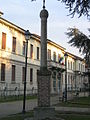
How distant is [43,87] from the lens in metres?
16.8

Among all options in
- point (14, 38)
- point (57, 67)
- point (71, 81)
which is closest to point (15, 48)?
point (14, 38)

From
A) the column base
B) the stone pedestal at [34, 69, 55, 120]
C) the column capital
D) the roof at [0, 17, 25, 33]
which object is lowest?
the column base

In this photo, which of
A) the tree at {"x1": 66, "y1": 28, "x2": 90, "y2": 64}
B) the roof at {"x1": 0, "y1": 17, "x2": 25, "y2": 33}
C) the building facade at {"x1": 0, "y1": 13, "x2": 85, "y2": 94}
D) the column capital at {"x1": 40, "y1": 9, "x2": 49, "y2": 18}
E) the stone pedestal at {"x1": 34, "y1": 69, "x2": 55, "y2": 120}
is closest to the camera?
the stone pedestal at {"x1": 34, "y1": 69, "x2": 55, "y2": 120}

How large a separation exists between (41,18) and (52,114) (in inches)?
196

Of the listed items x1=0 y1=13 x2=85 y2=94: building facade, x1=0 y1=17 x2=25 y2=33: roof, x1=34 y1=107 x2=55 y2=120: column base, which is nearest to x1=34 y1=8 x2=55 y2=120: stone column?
x1=34 y1=107 x2=55 y2=120: column base

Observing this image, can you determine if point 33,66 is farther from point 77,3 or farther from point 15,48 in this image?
point 77,3

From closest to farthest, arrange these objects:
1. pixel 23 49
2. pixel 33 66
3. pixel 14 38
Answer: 1. pixel 14 38
2. pixel 23 49
3. pixel 33 66

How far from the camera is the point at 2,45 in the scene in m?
44.2

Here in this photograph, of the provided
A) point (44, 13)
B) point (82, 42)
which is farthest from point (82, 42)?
point (44, 13)

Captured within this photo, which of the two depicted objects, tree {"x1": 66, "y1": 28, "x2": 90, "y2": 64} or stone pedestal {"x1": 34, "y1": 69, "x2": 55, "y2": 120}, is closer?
stone pedestal {"x1": 34, "y1": 69, "x2": 55, "y2": 120}

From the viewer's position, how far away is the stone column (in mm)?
16297

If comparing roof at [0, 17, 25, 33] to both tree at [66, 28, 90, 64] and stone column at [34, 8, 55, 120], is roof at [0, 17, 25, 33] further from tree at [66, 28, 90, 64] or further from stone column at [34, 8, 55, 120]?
stone column at [34, 8, 55, 120]

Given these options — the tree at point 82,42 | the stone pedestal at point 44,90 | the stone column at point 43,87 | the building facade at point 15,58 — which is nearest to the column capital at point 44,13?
the stone column at point 43,87

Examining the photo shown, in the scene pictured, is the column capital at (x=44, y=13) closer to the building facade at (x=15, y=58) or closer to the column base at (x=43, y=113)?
the column base at (x=43, y=113)
